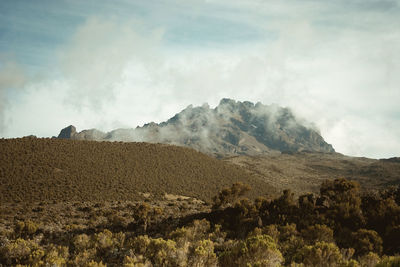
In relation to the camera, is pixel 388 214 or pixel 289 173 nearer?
pixel 388 214

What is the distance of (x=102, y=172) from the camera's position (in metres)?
62.4

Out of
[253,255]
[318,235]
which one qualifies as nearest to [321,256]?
[253,255]

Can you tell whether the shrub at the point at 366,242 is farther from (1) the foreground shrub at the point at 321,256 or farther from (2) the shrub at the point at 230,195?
(2) the shrub at the point at 230,195

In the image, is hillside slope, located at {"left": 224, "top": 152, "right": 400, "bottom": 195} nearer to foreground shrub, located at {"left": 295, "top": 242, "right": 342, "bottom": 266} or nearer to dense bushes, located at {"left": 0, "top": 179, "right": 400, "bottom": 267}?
dense bushes, located at {"left": 0, "top": 179, "right": 400, "bottom": 267}

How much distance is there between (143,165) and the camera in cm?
7206

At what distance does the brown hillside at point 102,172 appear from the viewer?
50000 mm

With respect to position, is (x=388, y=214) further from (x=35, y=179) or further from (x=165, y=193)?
(x=35, y=179)

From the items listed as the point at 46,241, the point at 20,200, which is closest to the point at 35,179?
the point at 20,200

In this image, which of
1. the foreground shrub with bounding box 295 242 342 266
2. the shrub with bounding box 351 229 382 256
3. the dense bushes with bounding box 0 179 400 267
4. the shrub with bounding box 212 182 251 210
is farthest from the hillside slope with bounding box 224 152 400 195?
the foreground shrub with bounding box 295 242 342 266

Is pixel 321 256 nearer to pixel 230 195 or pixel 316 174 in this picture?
pixel 230 195

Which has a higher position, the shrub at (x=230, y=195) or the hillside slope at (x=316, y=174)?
the hillside slope at (x=316, y=174)

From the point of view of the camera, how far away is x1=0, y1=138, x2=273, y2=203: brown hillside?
5000cm

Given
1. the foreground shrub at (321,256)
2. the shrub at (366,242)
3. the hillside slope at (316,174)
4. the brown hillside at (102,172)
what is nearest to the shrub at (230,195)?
the brown hillside at (102,172)

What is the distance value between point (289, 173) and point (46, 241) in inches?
4608
